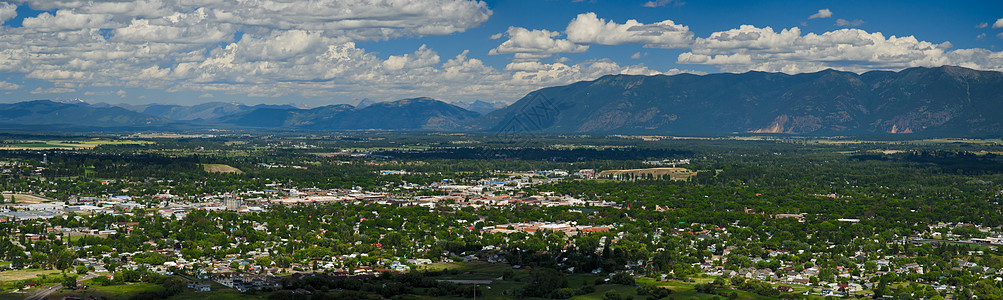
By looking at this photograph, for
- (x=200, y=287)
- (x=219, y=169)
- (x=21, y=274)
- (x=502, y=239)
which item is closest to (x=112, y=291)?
(x=200, y=287)

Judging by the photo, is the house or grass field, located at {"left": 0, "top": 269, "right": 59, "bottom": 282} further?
grass field, located at {"left": 0, "top": 269, "right": 59, "bottom": 282}

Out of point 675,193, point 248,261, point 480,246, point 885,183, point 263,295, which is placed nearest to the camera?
point 263,295

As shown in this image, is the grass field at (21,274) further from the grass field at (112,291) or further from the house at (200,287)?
the house at (200,287)

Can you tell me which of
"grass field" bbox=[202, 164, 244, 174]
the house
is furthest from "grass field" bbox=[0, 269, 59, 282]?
"grass field" bbox=[202, 164, 244, 174]

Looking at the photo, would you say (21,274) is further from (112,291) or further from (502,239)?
(502,239)

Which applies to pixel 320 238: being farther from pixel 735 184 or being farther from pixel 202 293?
pixel 735 184

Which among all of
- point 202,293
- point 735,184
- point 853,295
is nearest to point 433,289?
point 202,293

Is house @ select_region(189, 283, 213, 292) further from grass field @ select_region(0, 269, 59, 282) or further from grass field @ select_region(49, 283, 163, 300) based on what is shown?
grass field @ select_region(0, 269, 59, 282)

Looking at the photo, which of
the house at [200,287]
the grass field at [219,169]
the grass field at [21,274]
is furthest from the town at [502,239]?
the grass field at [219,169]
